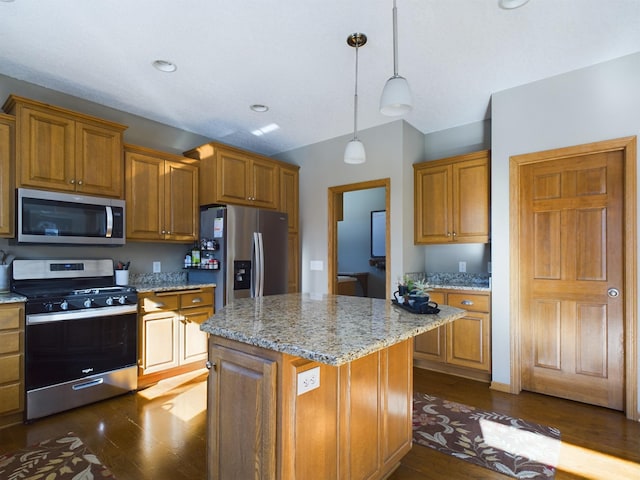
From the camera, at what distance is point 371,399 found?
1750 millimetres

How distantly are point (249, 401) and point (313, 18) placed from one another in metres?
2.25

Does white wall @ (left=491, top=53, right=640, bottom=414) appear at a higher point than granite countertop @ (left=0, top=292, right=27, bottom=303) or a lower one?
higher

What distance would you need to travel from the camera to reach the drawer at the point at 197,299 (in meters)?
→ 3.55

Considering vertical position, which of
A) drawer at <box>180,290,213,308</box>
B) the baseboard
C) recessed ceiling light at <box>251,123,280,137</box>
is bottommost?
the baseboard

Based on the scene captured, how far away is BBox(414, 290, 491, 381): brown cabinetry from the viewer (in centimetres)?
341

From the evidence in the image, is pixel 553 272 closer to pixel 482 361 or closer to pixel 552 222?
pixel 552 222

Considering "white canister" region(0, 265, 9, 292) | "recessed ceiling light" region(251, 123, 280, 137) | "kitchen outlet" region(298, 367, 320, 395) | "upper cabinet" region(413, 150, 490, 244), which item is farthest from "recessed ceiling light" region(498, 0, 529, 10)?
"white canister" region(0, 265, 9, 292)

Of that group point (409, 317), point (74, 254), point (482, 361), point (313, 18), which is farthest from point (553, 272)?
point (74, 254)

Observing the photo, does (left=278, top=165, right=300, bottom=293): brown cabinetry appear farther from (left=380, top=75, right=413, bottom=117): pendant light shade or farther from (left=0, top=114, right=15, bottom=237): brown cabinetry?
(left=380, top=75, right=413, bottom=117): pendant light shade

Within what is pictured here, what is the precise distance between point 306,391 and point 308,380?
0.14 feet

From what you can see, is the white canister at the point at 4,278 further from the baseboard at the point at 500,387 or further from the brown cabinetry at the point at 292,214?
the baseboard at the point at 500,387

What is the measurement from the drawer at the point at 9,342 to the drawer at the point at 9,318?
48 millimetres

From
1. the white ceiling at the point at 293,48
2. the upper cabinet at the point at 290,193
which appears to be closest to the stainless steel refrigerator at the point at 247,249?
the upper cabinet at the point at 290,193

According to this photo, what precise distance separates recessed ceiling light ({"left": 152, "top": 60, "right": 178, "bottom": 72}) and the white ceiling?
0.06 meters
